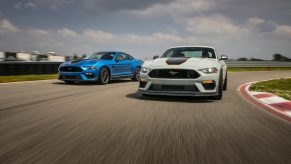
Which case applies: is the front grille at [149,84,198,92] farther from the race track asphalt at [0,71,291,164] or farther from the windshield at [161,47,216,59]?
the windshield at [161,47,216,59]

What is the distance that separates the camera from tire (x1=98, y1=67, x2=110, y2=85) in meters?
10.9

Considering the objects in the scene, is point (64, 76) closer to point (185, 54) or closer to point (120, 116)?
point (185, 54)

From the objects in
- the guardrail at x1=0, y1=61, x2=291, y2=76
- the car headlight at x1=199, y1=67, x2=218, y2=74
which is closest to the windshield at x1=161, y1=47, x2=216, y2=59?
the car headlight at x1=199, y1=67, x2=218, y2=74

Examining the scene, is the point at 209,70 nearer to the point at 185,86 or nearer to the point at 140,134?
the point at 185,86

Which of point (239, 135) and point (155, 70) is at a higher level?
point (155, 70)

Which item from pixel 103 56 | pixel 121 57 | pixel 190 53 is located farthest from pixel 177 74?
pixel 121 57

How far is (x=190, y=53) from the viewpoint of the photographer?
830 centimetres

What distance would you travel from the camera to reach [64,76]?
36.0ft

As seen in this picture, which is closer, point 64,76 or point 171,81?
point 171,81

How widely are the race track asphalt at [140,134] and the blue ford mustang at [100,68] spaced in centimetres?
485

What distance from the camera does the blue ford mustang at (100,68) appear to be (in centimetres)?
1068

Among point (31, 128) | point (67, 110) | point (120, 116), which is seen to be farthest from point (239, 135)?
A: point (67, 110)

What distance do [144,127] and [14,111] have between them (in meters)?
2.40

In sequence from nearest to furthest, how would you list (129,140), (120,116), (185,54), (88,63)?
(129,140) → (120,116) → (185,54) → (88,63)
